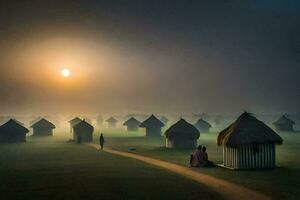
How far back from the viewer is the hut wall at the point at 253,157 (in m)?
Result: 27.2

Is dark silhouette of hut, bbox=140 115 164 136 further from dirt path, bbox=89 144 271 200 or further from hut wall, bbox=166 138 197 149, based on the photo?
dirt path, bbox=89 144 271 200

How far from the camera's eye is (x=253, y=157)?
1078 inches

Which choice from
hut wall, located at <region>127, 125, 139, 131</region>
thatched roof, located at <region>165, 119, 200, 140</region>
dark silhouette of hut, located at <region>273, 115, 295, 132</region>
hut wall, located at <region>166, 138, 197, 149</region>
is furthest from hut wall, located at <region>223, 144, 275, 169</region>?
hut wall, located at <region>127, 125, 139, 131</region>

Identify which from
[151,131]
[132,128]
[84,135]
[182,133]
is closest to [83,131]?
[84,135]

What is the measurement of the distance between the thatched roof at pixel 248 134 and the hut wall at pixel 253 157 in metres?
0.42

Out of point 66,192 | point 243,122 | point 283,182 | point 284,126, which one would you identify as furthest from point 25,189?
point 284,126

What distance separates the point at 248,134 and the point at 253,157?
5.76 feet

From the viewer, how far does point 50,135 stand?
75938 mm

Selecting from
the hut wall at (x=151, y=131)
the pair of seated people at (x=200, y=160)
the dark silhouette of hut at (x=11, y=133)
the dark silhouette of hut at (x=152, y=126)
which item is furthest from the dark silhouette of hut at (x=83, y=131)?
the pair of seated people at (x=200, y=160)

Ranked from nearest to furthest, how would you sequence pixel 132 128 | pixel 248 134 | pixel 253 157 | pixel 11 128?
pixel 253 157
pixel 248 134
pixel 11 128
pixel 132 128

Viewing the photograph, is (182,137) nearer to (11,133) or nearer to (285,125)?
Answer: (11,133)

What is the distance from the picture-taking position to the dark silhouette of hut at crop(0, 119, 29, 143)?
2299 inches

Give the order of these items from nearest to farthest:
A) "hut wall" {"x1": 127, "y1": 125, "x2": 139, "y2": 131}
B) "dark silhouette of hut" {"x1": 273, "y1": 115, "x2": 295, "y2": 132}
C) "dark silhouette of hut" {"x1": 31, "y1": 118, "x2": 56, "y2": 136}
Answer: "dark silhouette of hut" {"x1": 31, "y1": 118, "x2": 56, "y2": 136} → "dark silhouette of hut" {"x1": 273, "y1": 115, "x2": 295, "y2": 132} → "hut wall" {"x1": 127, "y1": 125, "x2": 139, "y2": 131}

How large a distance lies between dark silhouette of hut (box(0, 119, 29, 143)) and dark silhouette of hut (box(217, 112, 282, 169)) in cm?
4058
